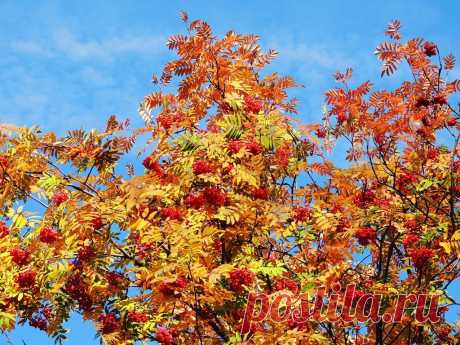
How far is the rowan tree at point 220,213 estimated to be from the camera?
7746mm

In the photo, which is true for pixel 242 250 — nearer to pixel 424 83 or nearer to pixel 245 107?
pixel 245 107

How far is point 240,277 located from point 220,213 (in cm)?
80

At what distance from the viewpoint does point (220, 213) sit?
768 centimetres

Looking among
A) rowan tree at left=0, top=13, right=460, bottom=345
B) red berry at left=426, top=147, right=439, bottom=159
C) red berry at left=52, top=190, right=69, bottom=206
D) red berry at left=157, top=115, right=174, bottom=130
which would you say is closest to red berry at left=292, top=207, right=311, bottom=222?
rowan tree at left=0, top=13, right=460, bottom=345

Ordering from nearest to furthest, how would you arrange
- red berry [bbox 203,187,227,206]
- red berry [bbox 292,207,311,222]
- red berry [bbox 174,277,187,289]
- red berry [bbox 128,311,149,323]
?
red berry [bbox 174,277,187,289] → red berry [bbox 203,187,227,206] → red berry [bbox 128,311,149,323] → red berry [bbox 292,207,311,222]

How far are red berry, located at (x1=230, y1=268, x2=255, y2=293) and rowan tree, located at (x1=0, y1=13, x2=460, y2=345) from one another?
2cm

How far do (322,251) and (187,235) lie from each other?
332 cm

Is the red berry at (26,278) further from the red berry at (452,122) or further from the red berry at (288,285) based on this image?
the red berry at (452,122)

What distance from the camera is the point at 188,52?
9.44 meters

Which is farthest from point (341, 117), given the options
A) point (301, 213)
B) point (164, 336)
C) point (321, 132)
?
point (164, 336)

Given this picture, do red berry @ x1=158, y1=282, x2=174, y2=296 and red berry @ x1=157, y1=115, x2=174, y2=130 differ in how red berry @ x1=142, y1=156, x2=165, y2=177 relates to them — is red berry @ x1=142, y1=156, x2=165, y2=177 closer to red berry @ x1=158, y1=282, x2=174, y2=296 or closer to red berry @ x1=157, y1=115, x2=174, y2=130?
red berry @ x1=157, y1=115, x2=174, y2=130

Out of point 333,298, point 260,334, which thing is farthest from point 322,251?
point 260,334

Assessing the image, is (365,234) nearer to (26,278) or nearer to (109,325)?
(109,325)

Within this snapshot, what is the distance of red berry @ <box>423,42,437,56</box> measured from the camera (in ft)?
33.6
